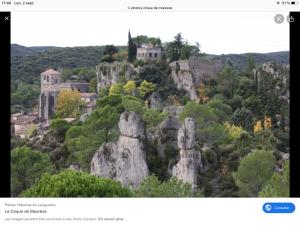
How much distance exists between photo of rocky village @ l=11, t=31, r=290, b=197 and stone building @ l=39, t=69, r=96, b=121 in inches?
1.8

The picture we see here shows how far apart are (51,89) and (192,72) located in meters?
4.93

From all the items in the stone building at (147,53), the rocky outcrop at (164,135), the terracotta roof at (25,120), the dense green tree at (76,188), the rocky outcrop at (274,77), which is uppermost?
the stone building at (147,53)

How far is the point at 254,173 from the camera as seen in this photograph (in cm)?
1270

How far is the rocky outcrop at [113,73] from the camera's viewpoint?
2327 cm

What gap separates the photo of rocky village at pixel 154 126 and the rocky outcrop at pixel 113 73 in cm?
4

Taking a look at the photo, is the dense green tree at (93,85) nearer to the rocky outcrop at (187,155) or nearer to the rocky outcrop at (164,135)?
the rocky outcrop at (164,135)

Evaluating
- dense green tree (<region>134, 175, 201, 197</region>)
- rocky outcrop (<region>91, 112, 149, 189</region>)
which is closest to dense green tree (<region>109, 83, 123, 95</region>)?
rocky outcrop (<region>91, 112, 149, 189</region>)

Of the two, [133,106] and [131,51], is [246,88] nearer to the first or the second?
[131,51]

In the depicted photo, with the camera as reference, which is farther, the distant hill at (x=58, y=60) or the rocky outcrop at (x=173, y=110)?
the distant hill at (x=58, y=60)

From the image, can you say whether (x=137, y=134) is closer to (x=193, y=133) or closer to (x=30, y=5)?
(x=193, y=133)

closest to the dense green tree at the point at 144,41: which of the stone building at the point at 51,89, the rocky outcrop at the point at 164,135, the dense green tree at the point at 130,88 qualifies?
the stone building at the point at 51,89

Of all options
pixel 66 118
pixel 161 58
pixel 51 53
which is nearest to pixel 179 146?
pixel 66 118
